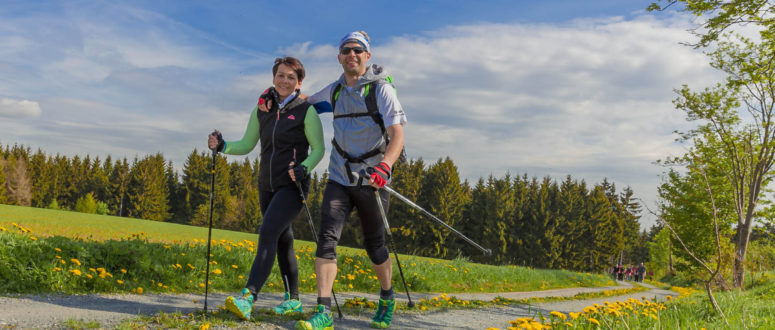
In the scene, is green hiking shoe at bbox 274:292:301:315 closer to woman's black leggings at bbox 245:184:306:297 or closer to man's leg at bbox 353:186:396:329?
woman's black leggings at bbox 245:184:306:297

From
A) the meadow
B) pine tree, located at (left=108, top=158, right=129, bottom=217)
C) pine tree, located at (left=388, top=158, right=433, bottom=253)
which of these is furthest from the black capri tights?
pine tree, located at (left=108, top=158, right=129, bottom=217)

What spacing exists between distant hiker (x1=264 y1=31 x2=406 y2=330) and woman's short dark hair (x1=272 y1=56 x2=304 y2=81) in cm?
58

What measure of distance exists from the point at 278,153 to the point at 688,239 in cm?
3654

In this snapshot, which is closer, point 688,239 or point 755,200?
point 755,200

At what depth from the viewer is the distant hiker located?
4.18 m

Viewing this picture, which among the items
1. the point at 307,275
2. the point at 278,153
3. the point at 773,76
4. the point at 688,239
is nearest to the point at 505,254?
the point at 688,239

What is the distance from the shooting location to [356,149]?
4.26 metres

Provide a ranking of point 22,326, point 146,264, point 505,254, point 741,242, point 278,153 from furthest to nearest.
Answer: point 505,254 → point 741,242 → point 146,264 → point 278,153 → point 22,326

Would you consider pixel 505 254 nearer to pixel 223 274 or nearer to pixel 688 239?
pixel 688 239

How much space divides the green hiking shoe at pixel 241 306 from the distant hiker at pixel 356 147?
0.56 meters

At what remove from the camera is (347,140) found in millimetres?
4293

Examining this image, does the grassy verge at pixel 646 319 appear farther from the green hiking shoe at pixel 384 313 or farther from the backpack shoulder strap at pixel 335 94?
the backpack shoulder strap at pixel 335 94

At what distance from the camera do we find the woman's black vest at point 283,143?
4.59 m

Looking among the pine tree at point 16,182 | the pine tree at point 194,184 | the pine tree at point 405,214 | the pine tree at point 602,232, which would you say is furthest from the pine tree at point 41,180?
the pine tree at point 602,232
